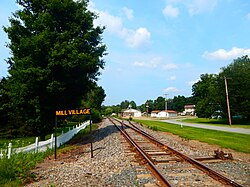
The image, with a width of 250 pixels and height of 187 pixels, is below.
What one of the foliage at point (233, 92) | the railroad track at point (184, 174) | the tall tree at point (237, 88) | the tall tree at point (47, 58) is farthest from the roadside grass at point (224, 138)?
the tall tree at point (237, 88)

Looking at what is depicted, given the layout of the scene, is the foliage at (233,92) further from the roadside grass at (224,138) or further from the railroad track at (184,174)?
the railroad track at (184,174)

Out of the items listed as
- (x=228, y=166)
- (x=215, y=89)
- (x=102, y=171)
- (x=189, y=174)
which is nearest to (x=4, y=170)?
(x=102, y=171)

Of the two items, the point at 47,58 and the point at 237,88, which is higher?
the point at 237,88

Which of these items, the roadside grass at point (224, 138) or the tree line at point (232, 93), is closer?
the roadside grass at point (224, 138)

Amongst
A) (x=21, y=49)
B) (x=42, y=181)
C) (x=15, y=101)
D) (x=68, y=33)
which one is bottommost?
(x=42, y=181)

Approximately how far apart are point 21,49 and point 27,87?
2.71 meters

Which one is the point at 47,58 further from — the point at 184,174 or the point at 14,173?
the point at 184,174

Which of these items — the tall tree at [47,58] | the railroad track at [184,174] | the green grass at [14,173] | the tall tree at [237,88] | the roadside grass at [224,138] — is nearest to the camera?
the railroad track at [184,174]

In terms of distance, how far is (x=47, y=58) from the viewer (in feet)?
50.9

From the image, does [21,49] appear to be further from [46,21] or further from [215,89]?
[215,89]

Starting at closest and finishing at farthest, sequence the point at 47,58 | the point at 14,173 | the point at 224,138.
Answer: the point at 14,173 < the point at 47,58 < the point at 224,138

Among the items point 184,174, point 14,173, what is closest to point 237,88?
point 184,174

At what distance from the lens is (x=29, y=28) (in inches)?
655

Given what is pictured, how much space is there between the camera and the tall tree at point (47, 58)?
15.1 m
